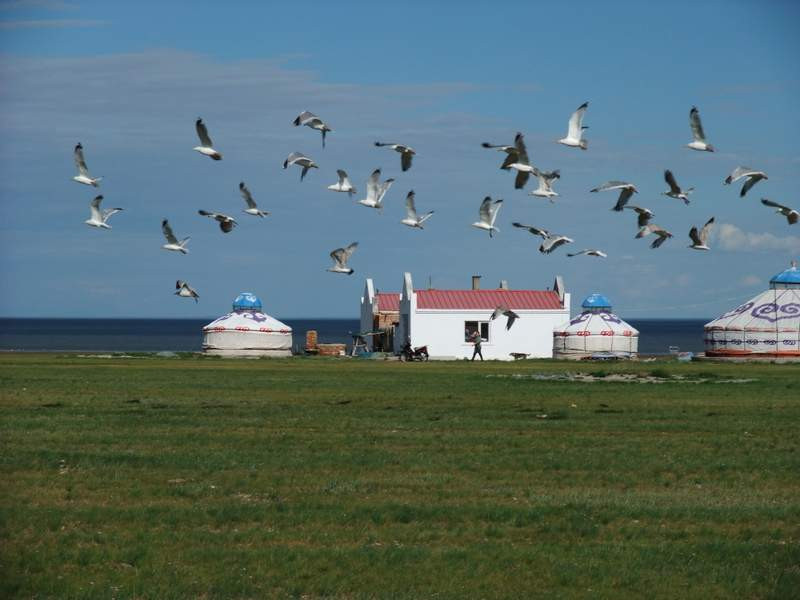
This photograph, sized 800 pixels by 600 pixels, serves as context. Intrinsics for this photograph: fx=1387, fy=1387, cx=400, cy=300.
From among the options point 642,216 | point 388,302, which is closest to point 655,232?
point 642,216

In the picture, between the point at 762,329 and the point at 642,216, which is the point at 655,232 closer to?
the point at 642,216

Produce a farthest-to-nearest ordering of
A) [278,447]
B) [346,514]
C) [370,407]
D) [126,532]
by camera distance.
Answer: [370,407]
[278,447]
[346,514]
[126,532]

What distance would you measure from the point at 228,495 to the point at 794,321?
201 feet

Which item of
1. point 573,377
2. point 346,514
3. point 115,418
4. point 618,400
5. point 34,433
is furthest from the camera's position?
point 573,377

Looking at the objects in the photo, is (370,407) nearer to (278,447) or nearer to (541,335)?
(278,447)

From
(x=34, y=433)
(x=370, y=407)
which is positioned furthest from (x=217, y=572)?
(x=370, y=407)

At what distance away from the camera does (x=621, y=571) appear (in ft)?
44.5

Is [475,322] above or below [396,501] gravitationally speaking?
above

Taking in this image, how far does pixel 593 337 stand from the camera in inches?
3169

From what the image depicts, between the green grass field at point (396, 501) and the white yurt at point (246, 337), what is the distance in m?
48.9

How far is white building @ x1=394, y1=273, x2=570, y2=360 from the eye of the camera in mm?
81188

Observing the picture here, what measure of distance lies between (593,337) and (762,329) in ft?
33.3

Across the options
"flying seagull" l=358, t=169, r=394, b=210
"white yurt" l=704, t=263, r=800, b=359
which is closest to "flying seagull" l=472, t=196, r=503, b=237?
"flying seagull" l=358, t=169, r=394, b=210

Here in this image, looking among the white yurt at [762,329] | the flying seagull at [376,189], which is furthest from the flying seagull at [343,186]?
the white yurt at [762,329]
